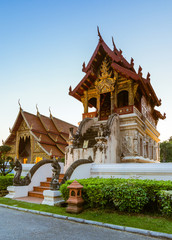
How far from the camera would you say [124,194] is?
16.6 feet

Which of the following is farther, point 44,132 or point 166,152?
point 166,152

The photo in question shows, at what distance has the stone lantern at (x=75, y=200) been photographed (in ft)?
17.3

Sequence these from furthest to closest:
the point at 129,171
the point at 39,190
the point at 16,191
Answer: the point at 39,190 < the point at 16,191 < the point at 129,171

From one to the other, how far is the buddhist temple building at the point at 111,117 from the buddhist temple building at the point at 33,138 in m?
5.83

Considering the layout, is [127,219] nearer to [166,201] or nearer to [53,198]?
[166,201]

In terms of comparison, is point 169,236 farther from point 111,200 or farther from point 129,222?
point 111,200

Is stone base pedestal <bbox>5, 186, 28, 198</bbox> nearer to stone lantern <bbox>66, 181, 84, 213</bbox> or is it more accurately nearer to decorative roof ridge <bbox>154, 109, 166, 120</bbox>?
stone lantern <bbox>66, 181, 84, 213</bbox>

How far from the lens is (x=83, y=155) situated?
1048 cm

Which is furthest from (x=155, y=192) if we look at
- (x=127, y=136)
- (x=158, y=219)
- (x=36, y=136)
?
(x=36, y=136)

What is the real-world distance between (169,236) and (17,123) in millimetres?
18309

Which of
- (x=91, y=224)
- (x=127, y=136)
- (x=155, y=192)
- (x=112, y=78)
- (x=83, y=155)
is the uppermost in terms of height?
(x=112, y=78)

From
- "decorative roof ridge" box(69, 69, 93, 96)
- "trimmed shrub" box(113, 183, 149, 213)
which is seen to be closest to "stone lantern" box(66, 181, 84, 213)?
"trimmed shrub" box(113, 183, 149, 213)

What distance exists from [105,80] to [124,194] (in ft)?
34.0

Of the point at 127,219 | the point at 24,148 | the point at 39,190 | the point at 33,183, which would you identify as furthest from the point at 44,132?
the point at 127,219
